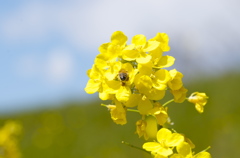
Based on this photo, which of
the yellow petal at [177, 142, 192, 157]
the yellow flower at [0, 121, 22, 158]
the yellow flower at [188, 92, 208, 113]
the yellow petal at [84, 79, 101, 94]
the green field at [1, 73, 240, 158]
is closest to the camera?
the yellow petal at [177, 142, 192, 157]

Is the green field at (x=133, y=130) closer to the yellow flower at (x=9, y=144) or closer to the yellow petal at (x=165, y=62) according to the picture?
the yellow flower at (x=9, y=144)

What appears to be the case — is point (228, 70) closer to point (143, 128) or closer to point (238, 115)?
point (238, 115)

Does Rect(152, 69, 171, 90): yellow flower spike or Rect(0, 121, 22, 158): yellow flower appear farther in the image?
Rect(0, 121, 22, 158): yellow flower

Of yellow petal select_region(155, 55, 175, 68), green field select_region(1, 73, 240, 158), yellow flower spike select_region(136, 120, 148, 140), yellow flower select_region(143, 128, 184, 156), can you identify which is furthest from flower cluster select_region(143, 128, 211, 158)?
green field select_region(1, 73, 240, 158)

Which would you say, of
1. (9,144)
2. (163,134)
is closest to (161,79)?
(163,134)

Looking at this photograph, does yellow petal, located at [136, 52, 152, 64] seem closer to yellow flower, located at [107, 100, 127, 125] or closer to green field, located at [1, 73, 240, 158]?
yellow flower, located at [107, 100, 127, 125]

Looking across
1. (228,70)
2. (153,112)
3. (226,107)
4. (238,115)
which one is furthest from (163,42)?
(228,70)

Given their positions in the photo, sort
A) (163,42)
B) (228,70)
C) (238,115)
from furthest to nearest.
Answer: (228,70)
(238,115)
(163,42)

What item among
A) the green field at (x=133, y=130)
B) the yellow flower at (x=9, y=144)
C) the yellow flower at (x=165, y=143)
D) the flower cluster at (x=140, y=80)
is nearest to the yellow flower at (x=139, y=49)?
the flower cluster at (x=140, y=80)
